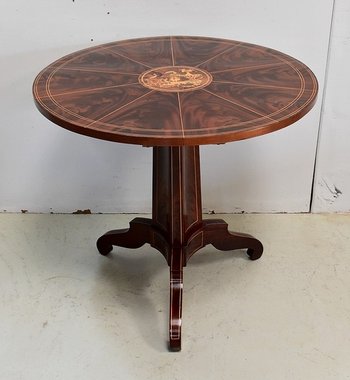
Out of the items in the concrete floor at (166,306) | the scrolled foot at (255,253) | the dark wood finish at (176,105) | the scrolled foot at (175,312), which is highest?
the dark wood finish at (176,105)

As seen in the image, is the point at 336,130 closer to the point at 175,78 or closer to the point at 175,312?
the point at 175,78

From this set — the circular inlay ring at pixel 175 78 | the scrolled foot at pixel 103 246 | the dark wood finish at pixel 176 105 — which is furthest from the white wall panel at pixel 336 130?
the scrolled foot at pixel 103 246

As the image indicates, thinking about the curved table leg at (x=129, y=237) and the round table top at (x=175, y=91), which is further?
the curved table leg at (x=129, y=237)

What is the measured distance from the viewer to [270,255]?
2.27 meters

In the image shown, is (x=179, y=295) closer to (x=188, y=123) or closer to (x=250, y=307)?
(x=250, y=307)

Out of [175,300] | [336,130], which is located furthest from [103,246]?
[336,130]

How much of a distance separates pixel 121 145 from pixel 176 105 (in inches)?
37.0

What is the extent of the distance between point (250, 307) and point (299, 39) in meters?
1.07

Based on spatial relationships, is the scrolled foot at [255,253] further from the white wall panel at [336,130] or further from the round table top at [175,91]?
the round table top at [175,91]

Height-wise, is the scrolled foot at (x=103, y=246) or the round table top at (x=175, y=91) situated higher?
the round table top at (x=175, y=91)

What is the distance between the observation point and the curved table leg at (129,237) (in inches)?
82.6

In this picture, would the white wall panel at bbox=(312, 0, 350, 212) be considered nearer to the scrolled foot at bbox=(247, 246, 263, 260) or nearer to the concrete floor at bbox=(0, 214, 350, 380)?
the concrete floor at bbox=(0, 214, 350, 380)

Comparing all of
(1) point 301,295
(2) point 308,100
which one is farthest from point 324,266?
(2) point 308,100

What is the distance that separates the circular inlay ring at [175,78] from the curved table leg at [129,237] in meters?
0.60
